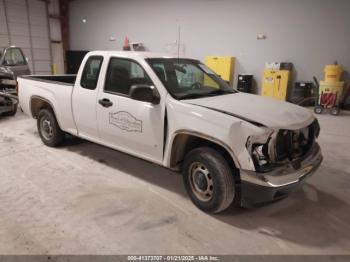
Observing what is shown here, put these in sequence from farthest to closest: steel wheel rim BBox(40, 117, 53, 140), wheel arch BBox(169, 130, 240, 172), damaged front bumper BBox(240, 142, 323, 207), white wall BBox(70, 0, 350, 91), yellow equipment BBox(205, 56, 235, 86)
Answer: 1. yellow equipment BBox(205, 56, 235, 86)
2. white wall BBox(70, 0, 350, 91)
3. steel wheel rim BBox(40, 117, 53, 140)
4. wheel arch BBox(169, 130, 240, 172)
5. damaged front bumper BBox(240, 142, 323, 207)

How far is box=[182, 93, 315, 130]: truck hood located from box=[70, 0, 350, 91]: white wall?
6564 millimetres

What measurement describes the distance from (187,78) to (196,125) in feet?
3.37

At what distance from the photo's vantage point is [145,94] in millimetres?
2836

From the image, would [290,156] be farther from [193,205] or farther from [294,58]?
[294,58]

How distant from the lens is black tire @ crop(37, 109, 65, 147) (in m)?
4.48

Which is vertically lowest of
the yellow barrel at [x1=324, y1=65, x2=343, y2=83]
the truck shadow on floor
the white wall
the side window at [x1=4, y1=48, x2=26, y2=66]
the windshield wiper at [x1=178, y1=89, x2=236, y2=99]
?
the truck shadow on floor

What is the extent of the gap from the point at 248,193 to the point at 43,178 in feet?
8.47

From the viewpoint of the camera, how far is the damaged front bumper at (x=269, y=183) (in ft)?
7.57

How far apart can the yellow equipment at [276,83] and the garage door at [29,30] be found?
38.4 ft

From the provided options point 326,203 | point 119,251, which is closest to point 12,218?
point 119,251

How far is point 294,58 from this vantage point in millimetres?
8820

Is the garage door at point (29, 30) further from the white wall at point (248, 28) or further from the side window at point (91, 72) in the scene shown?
the side window at point (91, 72)

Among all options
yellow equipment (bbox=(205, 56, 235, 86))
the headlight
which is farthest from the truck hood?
yellow equipment (bbox=(205, 56, 235, 86))

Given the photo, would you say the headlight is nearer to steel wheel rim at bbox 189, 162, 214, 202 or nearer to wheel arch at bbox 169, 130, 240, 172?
wheel arch at bbox 169, 130, 240, 172
